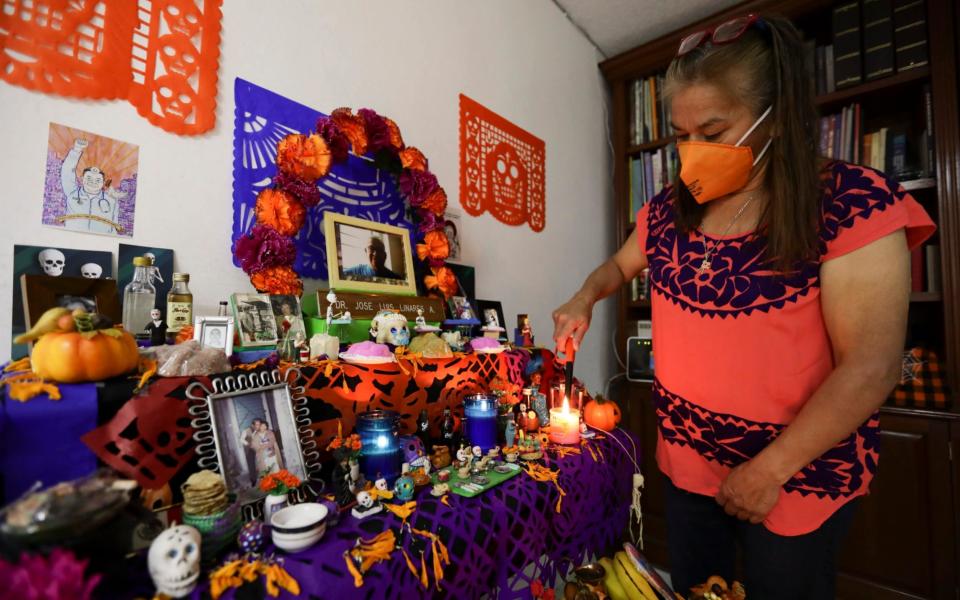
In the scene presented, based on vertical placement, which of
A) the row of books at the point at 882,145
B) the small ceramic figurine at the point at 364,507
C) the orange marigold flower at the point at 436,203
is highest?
the row of books at the point at 882,145

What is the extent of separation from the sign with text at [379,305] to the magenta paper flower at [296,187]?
0.81 ft

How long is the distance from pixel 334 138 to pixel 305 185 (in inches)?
6.3

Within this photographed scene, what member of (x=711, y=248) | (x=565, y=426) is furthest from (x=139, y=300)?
(x=711, y=248)

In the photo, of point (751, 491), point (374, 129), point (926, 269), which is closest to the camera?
point (751, 491)

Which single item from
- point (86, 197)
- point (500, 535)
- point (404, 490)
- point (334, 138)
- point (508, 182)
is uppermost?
point (508, 182)

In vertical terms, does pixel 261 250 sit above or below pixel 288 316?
above

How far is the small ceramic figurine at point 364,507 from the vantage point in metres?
0.75

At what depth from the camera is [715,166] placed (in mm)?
855

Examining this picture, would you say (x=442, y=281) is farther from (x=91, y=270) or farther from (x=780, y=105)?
(x=780, y=105)

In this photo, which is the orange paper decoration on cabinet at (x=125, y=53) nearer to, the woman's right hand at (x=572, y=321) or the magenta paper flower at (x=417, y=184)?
the magenta paper flower at (x=417, y=184)

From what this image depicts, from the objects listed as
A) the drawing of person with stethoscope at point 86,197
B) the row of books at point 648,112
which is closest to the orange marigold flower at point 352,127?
the drawing of person with stethoscope at point 86,197

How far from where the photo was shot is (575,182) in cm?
243

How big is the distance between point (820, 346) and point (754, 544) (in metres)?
0.39

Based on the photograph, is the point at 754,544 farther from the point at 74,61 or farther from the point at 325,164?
the point at 74,61
